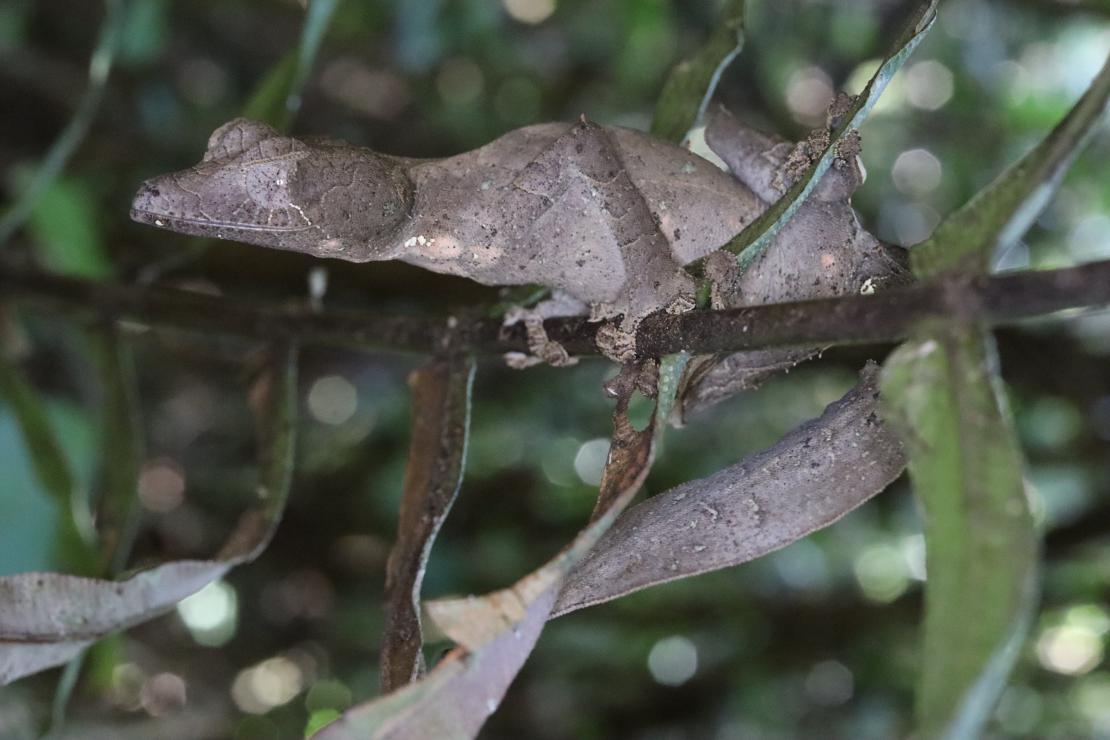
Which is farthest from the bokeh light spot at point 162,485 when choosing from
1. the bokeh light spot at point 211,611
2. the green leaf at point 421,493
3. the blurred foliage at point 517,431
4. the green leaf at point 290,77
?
the green leaf at point 421,493

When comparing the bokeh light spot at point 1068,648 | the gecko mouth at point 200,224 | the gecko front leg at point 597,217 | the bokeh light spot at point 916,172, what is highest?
the bokeh light spot at point 916,172

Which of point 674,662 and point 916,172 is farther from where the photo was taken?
point 916,172

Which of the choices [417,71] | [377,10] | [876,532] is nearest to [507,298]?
[417,71]

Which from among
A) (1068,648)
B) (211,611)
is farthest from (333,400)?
(1068,648)

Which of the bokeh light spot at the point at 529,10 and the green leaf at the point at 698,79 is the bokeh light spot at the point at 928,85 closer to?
the bokeh light spot at the point at 529,10

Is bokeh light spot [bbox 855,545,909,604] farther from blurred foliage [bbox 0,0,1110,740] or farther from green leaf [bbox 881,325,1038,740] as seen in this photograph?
green leaf [bbox 881,325,1038,740]

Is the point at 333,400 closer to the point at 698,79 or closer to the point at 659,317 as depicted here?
the point at 698,79

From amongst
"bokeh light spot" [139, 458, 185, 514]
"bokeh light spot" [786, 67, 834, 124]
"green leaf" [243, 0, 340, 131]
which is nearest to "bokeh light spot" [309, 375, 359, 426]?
"bokeh light spot" [139, 458, 185, 514]
